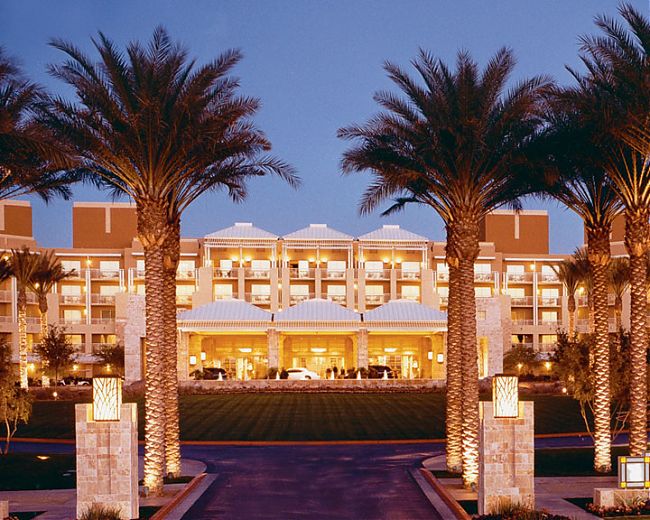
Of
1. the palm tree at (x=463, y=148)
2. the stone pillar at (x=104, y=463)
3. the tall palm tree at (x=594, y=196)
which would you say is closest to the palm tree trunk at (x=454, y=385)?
the palm tree at (x=463, y=148)

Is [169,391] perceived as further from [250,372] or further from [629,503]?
[250,372]

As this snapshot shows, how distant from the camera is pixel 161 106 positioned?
17094mm

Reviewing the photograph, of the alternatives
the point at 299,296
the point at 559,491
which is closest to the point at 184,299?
the point at 299,296

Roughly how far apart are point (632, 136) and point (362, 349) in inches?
1462

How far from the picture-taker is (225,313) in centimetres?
5131

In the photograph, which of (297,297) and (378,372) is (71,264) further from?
(378,372)

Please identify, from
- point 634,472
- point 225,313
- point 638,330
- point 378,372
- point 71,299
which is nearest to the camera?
point 634,472

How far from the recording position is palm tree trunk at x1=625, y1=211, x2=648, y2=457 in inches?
692

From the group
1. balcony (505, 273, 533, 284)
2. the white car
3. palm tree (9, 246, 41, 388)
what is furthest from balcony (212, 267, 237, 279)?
balcony (505, 273, 533, 284)

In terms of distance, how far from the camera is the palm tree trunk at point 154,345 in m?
16.2

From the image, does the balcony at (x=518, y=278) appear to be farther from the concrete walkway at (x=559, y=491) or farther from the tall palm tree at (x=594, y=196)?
the concrete walkway at (x=559, y=491)

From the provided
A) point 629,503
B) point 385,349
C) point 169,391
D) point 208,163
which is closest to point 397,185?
point 208,163

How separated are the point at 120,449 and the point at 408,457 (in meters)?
10.5

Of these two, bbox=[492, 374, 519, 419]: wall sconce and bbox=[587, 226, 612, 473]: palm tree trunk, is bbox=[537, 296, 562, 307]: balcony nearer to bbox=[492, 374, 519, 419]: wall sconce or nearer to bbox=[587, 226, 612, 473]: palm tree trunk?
bbox=[587, 226, 612, 473]: palm tree trunk
